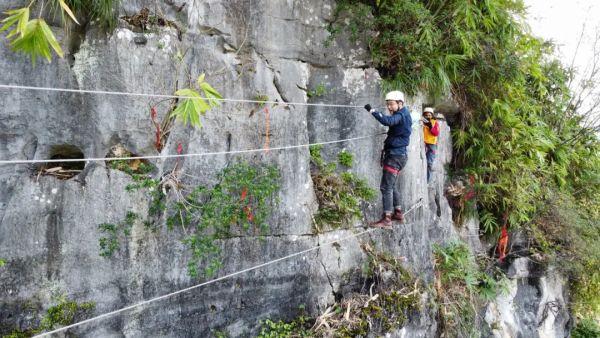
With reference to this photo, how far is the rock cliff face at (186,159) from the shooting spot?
3561 mm

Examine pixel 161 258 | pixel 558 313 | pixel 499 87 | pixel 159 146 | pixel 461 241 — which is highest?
pixel 499 87

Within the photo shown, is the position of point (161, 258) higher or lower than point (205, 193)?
lower

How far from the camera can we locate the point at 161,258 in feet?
13.3

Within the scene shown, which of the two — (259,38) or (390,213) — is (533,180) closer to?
(390,213)

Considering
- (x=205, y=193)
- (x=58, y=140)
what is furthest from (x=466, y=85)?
(x=58, y=140)

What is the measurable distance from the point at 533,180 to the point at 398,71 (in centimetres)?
403

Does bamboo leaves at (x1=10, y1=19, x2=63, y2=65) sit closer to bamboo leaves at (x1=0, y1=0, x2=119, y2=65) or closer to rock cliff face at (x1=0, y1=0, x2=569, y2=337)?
bamboo leaves at (x1=0, y1=0, x2=119, y2=65)

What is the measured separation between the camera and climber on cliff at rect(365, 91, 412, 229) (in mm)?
5281

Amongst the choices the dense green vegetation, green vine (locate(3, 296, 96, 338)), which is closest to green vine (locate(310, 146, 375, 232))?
the dense green vegetation

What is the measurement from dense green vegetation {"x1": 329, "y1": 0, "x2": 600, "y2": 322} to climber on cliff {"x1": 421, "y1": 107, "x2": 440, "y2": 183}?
35 centimetres

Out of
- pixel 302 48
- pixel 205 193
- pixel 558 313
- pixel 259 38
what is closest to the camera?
pixel 205 193

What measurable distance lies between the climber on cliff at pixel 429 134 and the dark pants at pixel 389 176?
4.32 ft

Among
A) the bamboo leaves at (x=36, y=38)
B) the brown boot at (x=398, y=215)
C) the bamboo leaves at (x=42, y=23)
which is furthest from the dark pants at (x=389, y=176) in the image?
the bamboo leaves at (x=36, y=38)

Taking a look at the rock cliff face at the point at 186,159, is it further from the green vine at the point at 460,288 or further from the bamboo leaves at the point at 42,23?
the green vine at the point at 460,288
